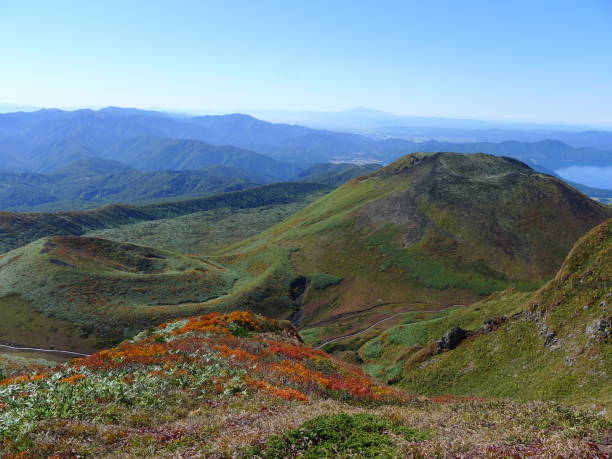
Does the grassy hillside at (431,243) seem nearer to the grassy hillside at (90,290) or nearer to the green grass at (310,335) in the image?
the green grass at (310,335)

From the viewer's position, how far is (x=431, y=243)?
9131cm

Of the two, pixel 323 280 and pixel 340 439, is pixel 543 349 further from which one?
pixel 323 280

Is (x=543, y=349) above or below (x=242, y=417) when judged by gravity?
below

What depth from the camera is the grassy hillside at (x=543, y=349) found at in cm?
2209

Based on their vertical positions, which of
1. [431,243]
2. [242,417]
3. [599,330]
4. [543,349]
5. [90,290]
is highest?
[599,330]

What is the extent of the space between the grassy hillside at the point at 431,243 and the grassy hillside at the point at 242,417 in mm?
46551

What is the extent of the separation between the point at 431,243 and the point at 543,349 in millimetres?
66569

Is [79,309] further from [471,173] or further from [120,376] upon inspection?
[471,173]

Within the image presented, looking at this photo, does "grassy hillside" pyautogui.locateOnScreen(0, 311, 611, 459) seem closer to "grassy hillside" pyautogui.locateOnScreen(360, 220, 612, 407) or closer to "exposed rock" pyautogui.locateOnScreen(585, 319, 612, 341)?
"grassy hillside" pyautogui.locateOnScreen(360, 220, 612, 407)

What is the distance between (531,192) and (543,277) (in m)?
34.9

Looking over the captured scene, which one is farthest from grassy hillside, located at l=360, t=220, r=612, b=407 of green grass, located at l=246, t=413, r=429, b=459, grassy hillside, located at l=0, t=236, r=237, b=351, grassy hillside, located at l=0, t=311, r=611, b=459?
grassy hillside, located at l=0, t=236, r=237, b=351

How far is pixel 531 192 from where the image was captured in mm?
102688

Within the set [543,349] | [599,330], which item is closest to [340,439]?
[599,330]

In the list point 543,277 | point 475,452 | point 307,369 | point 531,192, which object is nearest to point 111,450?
point 475,452
